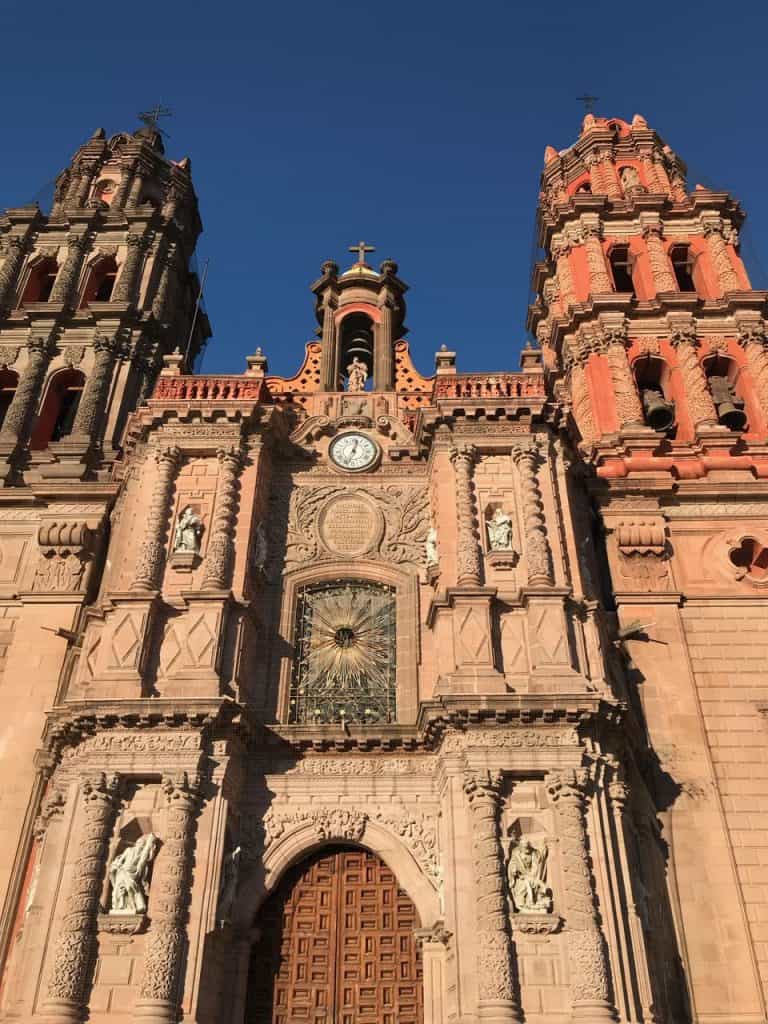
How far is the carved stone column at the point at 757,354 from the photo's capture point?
26.6 meters

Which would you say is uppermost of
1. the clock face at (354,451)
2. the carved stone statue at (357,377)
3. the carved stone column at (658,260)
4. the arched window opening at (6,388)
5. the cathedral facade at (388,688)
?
the carved stone column at (658,260)

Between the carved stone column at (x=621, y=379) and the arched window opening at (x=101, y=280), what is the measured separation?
1662 cm

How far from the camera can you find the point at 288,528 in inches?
853

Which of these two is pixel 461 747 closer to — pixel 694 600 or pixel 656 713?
pixel 656 713

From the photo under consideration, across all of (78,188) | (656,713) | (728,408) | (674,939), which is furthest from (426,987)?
(78,188)

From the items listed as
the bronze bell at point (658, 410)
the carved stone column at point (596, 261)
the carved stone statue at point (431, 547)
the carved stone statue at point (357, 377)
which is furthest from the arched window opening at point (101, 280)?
the bronze bell at point (658, 410)

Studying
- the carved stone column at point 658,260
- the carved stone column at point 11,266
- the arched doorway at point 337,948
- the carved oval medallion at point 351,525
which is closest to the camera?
the arched doorway at point 337,948

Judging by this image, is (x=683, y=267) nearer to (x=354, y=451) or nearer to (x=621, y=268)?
(x=621, y=268)

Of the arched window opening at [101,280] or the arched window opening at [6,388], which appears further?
the arched window opening at [101,280]

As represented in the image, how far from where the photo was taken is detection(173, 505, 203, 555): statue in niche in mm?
19812

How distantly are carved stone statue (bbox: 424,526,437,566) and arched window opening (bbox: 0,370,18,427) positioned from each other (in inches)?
613

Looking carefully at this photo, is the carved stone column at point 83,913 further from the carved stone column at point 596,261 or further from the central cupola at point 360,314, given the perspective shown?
the carved stone column at point 596,261

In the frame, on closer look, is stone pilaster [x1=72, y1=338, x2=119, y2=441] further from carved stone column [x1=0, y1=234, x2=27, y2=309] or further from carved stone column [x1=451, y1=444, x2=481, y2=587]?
carved stone column [x1=451, y1=444, x2=481, y2=587]

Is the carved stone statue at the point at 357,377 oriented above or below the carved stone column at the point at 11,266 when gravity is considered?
below
